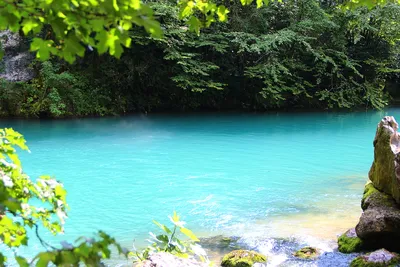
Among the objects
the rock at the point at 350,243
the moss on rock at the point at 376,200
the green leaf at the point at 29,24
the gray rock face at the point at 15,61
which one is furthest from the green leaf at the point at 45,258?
the gray rock face at the point at 15,61

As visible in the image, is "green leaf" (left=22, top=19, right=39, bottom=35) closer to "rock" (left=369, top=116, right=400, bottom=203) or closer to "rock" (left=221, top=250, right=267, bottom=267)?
"rock" (left=221, top=250, right=267, bottom=267)

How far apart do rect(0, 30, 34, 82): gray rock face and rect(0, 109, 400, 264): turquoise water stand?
2.88m

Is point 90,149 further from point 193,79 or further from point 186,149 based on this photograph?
point 193,79

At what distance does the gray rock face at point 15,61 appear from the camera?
1844 cm

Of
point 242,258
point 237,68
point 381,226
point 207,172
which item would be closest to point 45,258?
point 242,258

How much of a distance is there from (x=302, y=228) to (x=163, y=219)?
2.10m

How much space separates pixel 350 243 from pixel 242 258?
1.41 m

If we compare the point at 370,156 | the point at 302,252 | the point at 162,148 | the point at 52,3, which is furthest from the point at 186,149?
the point at 52,3

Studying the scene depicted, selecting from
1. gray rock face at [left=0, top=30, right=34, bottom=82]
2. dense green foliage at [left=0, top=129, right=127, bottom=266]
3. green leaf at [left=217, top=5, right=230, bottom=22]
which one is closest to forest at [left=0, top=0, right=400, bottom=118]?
gray rock face at [left=0, top=30, right=34, bottom=82]

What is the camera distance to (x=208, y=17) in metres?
2.25

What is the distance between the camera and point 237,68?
21.0 m

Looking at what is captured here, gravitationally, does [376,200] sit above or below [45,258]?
below

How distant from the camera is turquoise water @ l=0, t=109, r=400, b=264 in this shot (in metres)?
6.58

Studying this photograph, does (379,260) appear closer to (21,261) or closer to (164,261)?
(164,261)
